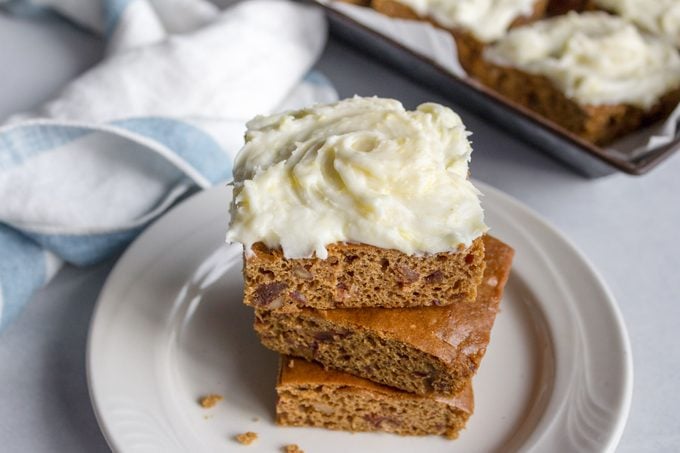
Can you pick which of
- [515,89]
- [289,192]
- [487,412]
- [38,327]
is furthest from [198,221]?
[515,89]

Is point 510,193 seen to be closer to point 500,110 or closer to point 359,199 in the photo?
point 500,110

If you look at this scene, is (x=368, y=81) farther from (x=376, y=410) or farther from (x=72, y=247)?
(x=376, y=410)

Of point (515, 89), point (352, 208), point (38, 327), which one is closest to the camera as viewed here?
point (352, 208)

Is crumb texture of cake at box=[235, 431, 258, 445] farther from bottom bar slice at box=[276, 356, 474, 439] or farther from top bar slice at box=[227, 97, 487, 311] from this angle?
top bar slice at box=[227, 97, 487, 311]

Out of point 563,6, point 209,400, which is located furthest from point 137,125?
point 563,6

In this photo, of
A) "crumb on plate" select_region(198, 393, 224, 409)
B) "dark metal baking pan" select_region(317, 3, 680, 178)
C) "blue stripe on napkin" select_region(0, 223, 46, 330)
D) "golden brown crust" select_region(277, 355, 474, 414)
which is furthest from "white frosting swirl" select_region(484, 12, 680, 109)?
"blue stripe on napkin" select_region(0, 223, 46, 330)

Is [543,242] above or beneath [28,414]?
above
